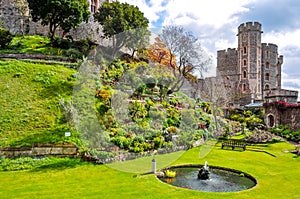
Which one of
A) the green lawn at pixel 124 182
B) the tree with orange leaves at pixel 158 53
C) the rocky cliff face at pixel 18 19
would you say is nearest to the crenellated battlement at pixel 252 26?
the tree with orange leaves at pixel 158 53

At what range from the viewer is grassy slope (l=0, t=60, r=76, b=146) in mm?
15352

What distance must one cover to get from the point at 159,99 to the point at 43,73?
10.2m

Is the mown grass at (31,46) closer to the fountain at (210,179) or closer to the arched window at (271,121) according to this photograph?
the fountain at (210,179)

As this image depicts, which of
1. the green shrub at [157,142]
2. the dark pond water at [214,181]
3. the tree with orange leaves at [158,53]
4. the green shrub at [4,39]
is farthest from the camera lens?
the tree with orange leaves at [158,53]

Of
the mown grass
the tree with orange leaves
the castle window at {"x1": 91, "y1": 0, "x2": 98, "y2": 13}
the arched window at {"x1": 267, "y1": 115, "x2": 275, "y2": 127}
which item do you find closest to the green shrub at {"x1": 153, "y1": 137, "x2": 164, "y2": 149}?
the mown grass

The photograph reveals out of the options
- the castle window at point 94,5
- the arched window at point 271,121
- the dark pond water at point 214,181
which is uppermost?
the castle window at point 94,5

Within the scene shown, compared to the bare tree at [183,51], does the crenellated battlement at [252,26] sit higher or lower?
higher

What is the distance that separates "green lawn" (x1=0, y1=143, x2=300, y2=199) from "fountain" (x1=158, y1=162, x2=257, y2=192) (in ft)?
1.81

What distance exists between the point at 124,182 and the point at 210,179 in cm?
388

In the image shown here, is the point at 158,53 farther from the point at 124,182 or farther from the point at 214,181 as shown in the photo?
the point at 124,182

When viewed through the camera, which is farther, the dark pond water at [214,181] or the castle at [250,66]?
the castle at [250,66]

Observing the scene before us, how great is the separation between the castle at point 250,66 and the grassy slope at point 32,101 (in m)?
36.2

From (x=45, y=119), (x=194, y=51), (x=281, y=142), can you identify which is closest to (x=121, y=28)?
(x=194, y=51)

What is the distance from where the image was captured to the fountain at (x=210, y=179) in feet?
36.9
